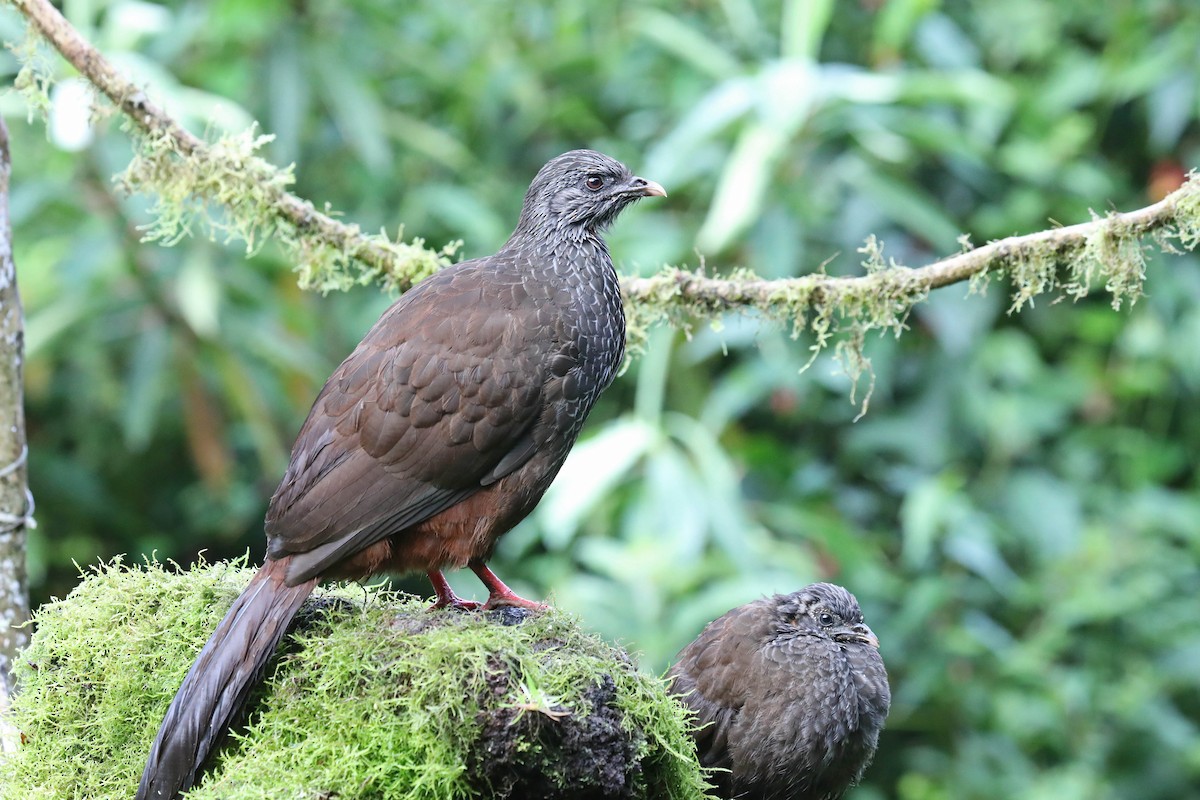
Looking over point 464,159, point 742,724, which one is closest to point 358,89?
point 464,159

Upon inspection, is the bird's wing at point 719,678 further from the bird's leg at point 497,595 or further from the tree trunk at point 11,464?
the tree trunk at point 11,464

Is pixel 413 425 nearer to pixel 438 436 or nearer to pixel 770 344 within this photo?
pixel 438 436

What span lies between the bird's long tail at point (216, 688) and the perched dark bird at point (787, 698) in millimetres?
1015

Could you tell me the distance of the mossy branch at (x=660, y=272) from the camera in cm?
313

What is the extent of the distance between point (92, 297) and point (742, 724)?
3782 mm

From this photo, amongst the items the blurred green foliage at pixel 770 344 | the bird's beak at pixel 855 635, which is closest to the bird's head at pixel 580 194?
the bird's beak at pixel 855 635

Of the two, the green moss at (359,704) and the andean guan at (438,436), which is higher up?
the andean guan at (438,436)

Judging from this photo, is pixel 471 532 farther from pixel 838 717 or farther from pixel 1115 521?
pixel 1115 521

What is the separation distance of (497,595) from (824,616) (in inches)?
35.5

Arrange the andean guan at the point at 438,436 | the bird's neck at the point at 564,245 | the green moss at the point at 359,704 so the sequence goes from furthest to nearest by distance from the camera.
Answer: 1. the bird's neck at the point at 564,245
2. the andean guan at the point at 438,436
3. the green moss at the point at 359,704

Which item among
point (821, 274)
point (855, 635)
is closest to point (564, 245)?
point (821, 274)

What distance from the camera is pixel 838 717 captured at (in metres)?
3.19

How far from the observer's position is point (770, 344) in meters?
5.80

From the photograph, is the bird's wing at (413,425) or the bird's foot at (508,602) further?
the bird's foot at (508,602)
